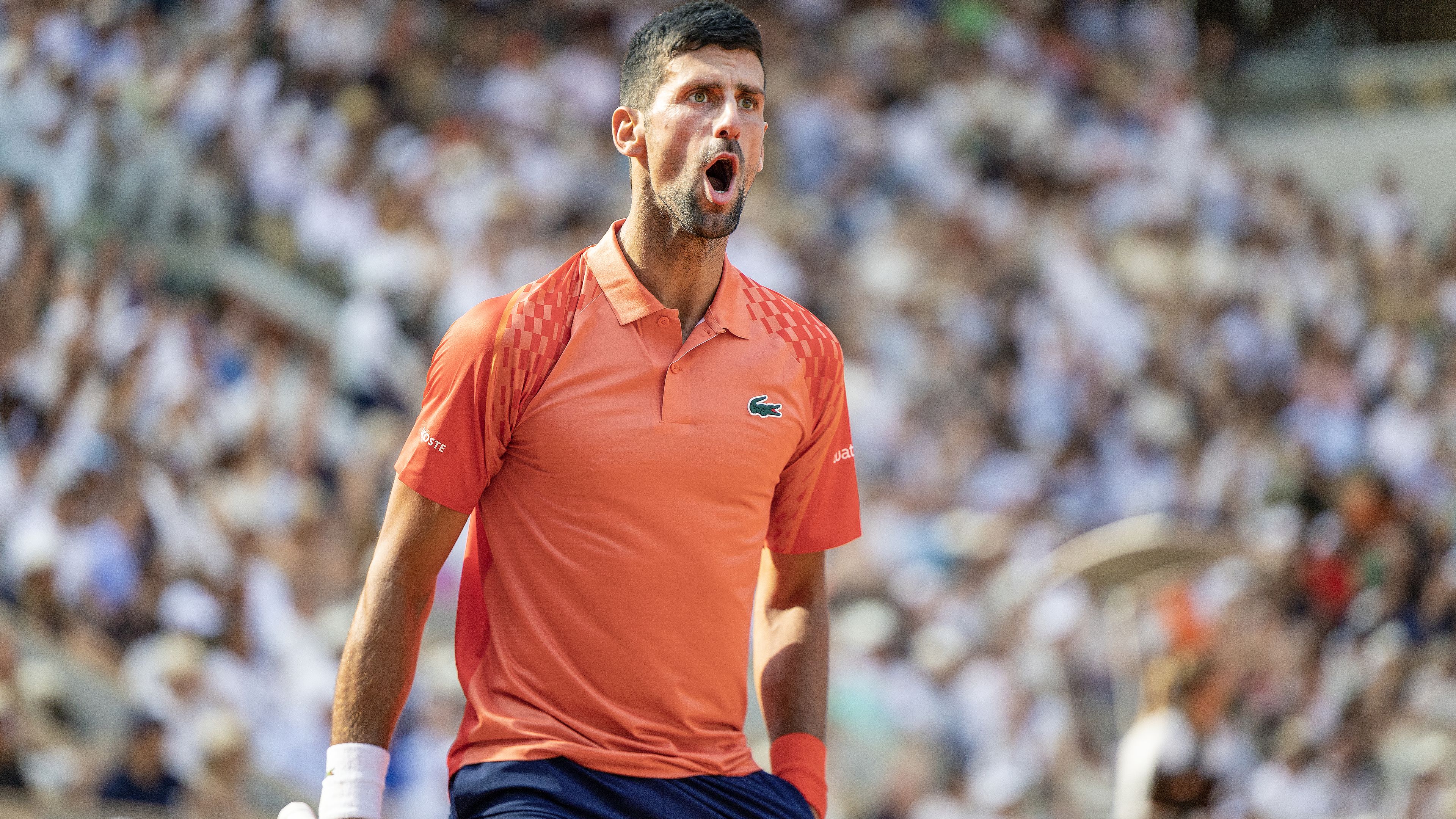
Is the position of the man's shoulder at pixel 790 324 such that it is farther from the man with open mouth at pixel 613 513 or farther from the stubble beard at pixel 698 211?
the stubble beard at pixel 698 211

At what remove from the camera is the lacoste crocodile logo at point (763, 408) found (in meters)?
→ 2.70

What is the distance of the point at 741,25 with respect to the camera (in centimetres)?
268

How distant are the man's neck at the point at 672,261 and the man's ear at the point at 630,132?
0.33ft

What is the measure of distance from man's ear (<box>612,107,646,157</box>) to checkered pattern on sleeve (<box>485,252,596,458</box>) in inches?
10.3

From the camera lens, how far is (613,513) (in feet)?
8.34

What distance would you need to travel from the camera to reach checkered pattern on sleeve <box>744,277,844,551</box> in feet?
9.34

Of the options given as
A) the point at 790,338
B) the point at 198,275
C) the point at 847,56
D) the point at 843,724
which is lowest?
the point at 843,724

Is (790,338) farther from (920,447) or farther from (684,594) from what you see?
(920,447)

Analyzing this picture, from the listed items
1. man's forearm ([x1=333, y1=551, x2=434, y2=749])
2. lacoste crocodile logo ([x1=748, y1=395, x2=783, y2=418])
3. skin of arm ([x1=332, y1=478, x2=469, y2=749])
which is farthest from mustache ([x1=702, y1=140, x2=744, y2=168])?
man's forearm ([x1=333, y1=551, x2=434, y2=749])

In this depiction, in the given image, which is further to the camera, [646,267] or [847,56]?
[847,56]

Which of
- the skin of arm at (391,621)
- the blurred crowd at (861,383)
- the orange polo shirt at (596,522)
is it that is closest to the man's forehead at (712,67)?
the orange polo shirt at (596,522)

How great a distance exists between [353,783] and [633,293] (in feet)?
2.90

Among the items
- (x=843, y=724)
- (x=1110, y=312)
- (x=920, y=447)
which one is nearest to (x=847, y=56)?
(x=1110, y=312)

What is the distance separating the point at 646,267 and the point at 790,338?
286mm
